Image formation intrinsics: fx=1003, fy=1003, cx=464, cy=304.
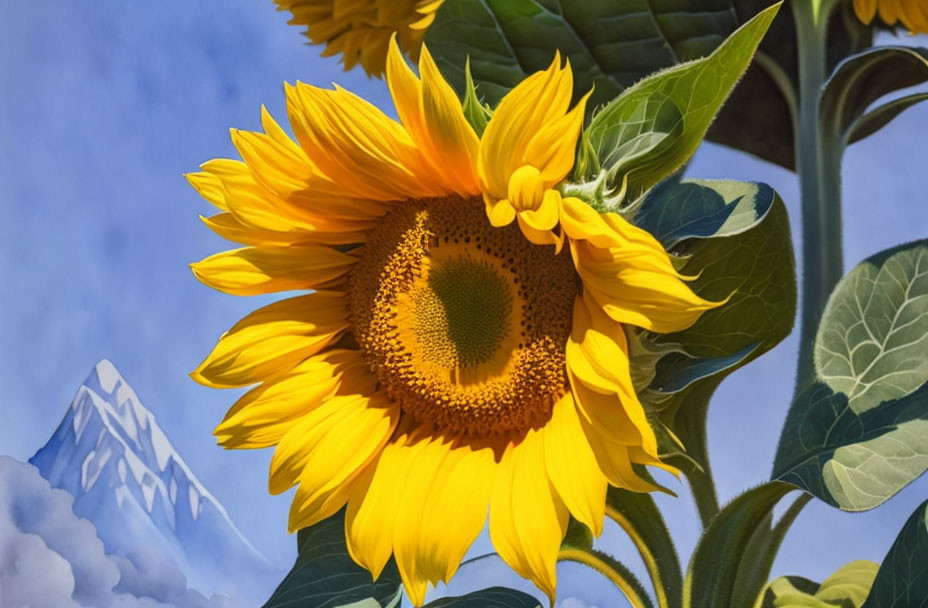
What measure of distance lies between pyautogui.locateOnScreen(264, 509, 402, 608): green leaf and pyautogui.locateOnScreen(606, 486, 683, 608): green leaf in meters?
0.13

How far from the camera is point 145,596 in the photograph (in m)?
0.88

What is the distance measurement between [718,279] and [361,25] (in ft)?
1.14

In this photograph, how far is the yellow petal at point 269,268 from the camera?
508 mm

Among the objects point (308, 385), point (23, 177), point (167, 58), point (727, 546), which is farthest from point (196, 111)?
point (727, 546)

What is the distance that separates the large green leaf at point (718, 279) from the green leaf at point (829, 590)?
3.4 inches

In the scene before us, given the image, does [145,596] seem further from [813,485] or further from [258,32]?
[813,485]

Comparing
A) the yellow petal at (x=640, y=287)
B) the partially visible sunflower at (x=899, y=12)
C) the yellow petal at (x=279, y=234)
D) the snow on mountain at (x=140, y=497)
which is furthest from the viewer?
the snow on mountain at (x=140, y=497)

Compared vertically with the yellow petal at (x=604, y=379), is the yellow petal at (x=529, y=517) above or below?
below

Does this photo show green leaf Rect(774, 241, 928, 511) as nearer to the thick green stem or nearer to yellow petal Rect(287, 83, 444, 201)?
the thick green stem

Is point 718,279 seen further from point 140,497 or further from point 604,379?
point 140,497

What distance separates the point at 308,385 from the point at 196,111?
0.48m

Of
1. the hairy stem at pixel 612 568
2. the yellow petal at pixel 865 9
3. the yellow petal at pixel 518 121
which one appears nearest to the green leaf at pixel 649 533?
the hairy stem at pixel 612 568

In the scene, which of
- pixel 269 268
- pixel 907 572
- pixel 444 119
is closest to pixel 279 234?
pixel 269 268

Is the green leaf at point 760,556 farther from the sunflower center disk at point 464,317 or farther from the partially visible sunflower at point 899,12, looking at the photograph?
the partially visible sunflower at point 899,12
